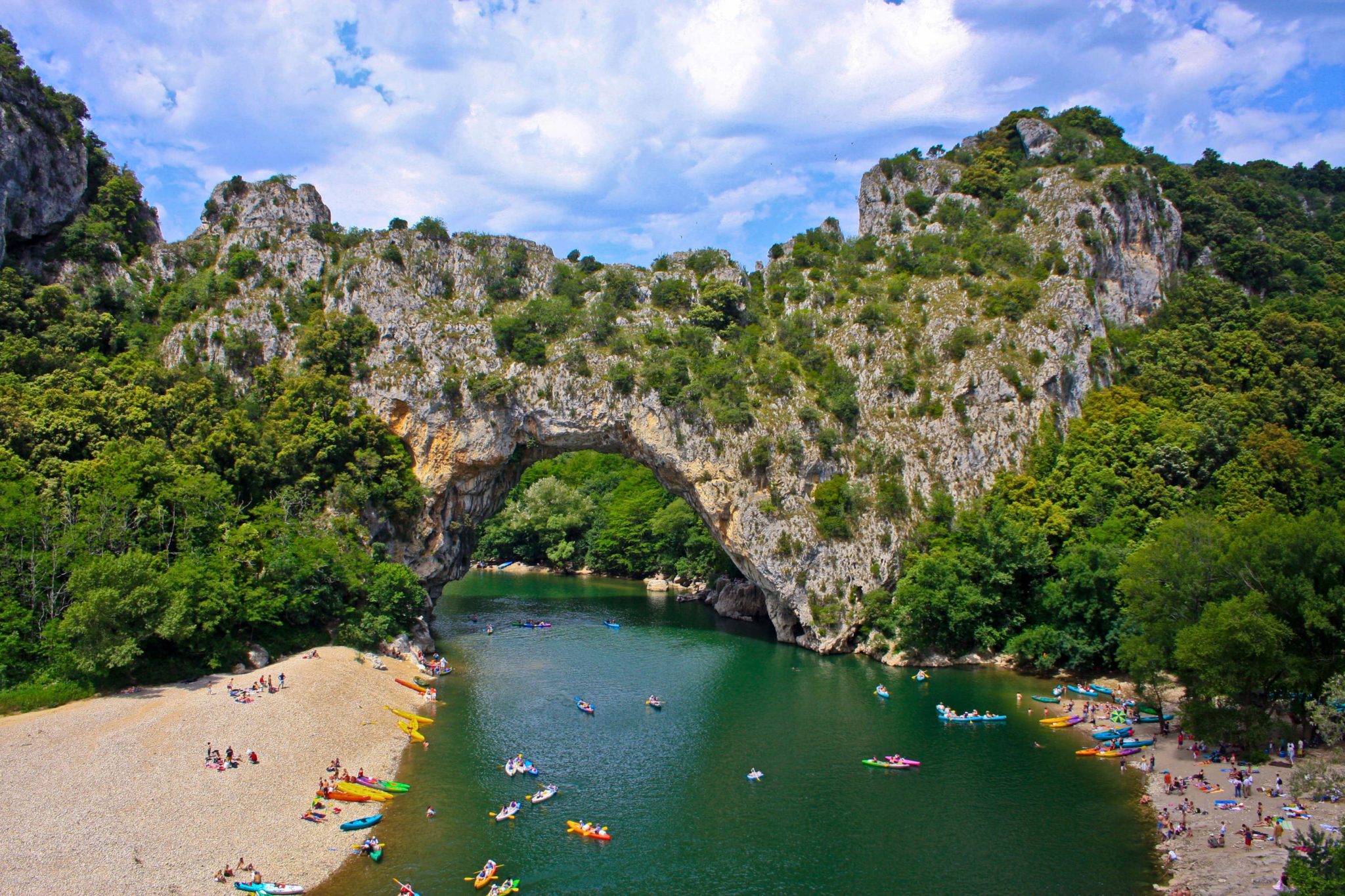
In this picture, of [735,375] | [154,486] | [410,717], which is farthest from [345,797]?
[735,375]

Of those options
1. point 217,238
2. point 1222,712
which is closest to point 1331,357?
point 1222,712

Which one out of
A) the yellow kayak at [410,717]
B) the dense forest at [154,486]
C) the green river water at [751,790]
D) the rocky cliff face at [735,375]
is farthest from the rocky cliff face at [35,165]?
the green river water at [751,790]

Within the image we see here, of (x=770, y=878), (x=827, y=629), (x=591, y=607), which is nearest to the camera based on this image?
(x=770, y=878)

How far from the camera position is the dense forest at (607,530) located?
87.9 m

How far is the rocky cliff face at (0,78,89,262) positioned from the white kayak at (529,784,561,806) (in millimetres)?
56379

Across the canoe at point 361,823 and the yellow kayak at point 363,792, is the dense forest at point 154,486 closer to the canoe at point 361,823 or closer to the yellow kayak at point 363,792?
the yellow kayak at point 363,792

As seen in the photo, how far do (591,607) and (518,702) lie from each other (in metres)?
30.1

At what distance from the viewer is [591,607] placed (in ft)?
252

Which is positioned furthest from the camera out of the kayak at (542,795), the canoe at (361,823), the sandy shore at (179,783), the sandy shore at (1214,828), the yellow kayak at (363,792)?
the kayak at (542,795)

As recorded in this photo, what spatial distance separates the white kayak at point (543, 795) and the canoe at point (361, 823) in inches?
Result: 231

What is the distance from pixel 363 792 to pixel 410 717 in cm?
953

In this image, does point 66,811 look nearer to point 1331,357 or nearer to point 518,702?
point 518,702

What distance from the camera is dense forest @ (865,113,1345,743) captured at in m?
34.7

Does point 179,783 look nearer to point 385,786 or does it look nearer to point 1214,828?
point 385,786
